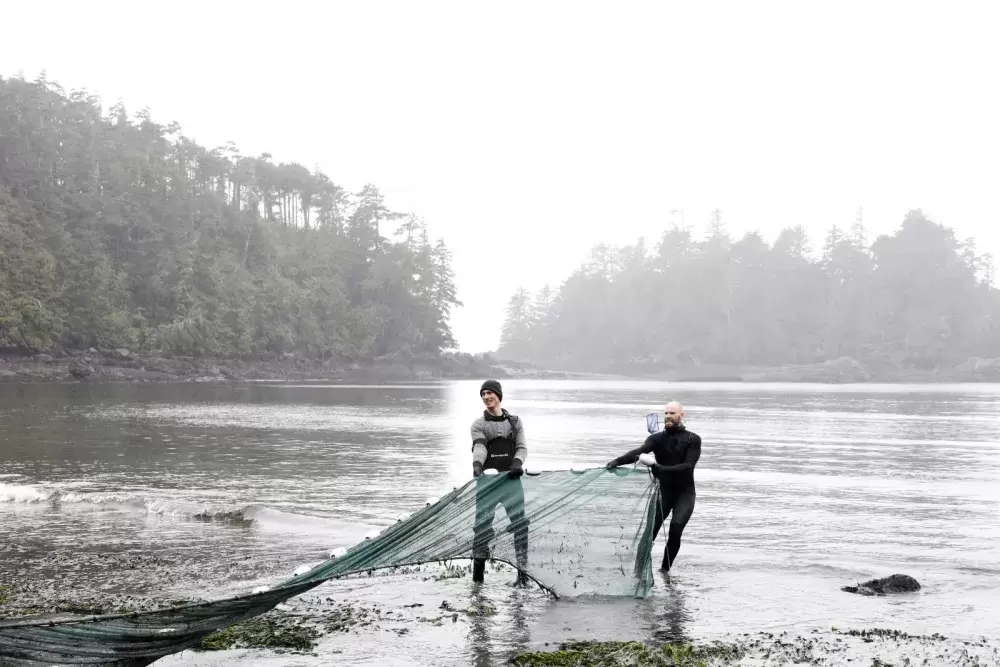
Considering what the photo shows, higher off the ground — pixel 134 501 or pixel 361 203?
pixel 361 203

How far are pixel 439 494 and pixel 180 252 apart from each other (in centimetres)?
9357

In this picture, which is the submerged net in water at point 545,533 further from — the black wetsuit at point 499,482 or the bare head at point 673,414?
the bare head at point 673,414

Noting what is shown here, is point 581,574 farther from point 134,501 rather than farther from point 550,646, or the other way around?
point 134,501

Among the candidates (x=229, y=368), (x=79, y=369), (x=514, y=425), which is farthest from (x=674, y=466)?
(x=229, y=368)

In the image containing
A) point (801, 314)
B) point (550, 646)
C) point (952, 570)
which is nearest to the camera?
point (550, 646)

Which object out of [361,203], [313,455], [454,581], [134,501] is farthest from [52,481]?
[361,203]

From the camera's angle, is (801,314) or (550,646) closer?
(550,646)

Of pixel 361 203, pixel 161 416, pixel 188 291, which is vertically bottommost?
pixel 161 416

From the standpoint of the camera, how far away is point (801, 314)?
15250cm

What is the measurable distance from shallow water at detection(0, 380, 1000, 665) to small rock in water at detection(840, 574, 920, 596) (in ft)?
0.81

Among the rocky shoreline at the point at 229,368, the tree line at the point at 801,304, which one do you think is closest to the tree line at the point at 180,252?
the rocky shoreline at the point at 229,368

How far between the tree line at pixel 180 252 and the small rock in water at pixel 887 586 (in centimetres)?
8018

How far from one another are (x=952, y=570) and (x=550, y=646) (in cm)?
610

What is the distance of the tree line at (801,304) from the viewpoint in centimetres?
14425
